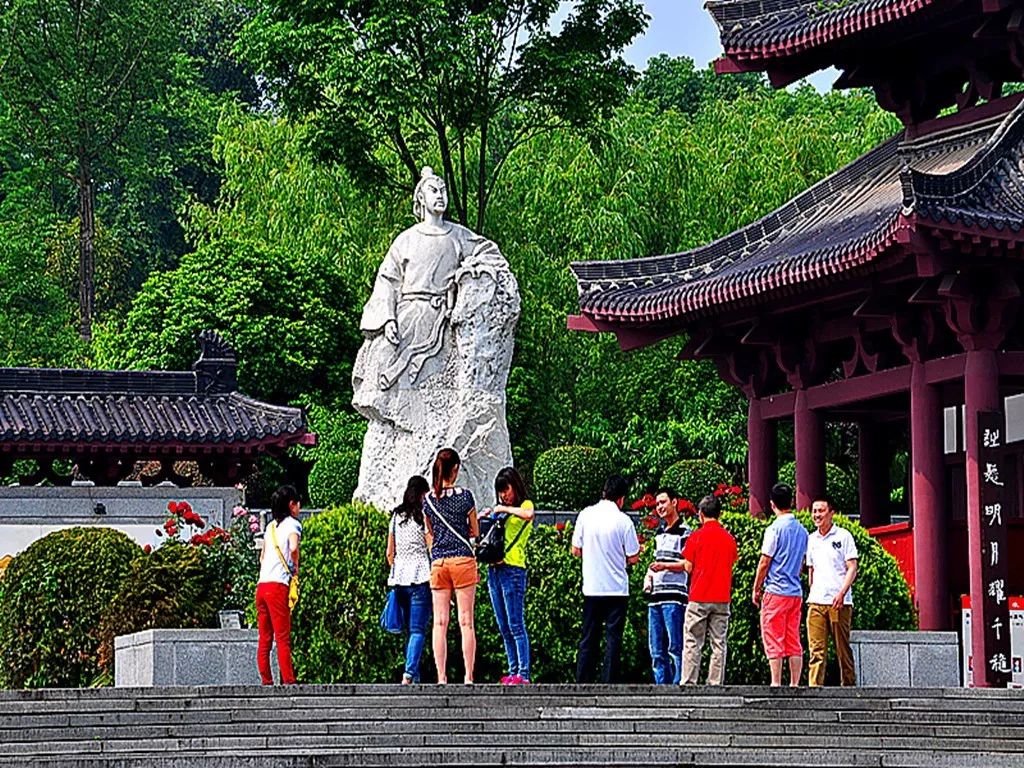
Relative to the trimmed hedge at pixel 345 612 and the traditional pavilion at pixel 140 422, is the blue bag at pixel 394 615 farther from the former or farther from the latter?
the traditional pavilion at pixel 140 422

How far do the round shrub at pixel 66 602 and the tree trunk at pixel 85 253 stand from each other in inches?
1195

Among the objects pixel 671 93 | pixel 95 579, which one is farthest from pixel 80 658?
pixel 671 93

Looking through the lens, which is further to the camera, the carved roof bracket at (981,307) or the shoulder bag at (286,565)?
the carved roof bracket at (981,307)

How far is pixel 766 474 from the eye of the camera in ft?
78.9

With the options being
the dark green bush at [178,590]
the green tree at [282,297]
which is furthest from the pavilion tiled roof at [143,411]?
the dark green bush at [178,590]

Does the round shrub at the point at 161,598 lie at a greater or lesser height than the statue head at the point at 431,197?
lesser

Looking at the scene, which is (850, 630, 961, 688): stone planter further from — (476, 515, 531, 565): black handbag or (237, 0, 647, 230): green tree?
(237, 0, 647, 230): green tree

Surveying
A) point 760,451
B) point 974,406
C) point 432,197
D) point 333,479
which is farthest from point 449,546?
point 333,479

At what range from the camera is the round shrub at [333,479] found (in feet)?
110

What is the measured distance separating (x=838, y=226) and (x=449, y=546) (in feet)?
30.6

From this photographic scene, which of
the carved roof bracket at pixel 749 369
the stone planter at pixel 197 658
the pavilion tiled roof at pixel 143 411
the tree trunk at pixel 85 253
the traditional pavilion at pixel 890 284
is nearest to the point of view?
the stone planter at pixel 197 658

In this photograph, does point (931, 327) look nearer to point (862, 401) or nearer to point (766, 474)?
point (862, 401)

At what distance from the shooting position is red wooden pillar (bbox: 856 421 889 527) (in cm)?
2484

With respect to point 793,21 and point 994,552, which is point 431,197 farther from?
point 793,21
